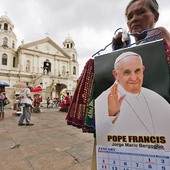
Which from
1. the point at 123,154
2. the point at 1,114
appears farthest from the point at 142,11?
the point at 1,114

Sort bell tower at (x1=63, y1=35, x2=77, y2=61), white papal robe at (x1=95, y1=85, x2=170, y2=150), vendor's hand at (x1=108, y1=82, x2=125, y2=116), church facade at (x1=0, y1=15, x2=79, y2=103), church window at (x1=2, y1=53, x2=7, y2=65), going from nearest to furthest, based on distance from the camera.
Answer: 1. white papal robe at (x1=95, y1=85, x2=170, y2=150)
2. vendor's hand at (x1=108, y1=82, x2=125, y2=116)
3. church facade at (x1=0, y1=15, x2=79, y2=103)
4. church window at (x1=2, y1=53, x2=7, y2=65)
5. bell tower at (x1=63, y1=35, x2=77, y2=61)

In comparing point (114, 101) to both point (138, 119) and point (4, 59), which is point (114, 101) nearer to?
point (138, 119)

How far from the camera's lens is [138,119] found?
0.78 metres

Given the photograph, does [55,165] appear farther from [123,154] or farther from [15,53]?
[15,53]

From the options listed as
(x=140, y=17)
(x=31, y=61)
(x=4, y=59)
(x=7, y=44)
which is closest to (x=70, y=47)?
(x=31, y=61)

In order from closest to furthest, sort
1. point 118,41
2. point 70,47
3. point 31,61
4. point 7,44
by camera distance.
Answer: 1. point 118,41
2. point 7,44
3. point 31,61
4. point 70,47

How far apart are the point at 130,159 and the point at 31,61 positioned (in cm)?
3567

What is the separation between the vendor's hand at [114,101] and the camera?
33.6 inches

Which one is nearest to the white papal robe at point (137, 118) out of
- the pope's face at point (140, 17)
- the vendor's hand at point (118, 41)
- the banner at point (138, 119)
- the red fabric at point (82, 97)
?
the banner at point (138, 119)

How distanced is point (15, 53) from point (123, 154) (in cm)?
3780

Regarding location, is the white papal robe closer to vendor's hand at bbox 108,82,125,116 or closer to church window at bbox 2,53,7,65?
vendor's hand at bbox 108,82,125,116

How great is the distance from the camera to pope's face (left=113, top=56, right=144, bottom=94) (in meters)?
0.81

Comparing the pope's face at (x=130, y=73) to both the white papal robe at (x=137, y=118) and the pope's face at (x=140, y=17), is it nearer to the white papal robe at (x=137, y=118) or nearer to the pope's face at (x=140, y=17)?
the white papal robe at (x=137, y=118)

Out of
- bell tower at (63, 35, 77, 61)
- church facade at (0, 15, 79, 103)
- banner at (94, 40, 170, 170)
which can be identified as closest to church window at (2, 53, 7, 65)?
church facade at (0, 15, 79, 103)
